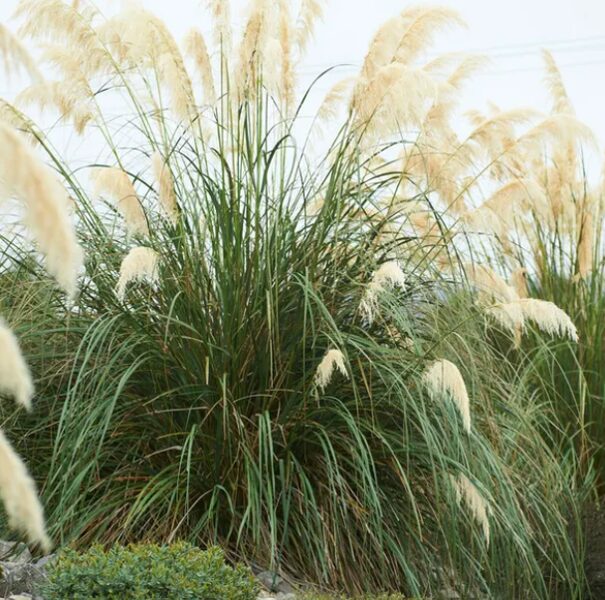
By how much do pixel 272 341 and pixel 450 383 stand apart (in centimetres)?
100

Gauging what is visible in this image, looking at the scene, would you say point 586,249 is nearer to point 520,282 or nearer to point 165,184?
point 520,282

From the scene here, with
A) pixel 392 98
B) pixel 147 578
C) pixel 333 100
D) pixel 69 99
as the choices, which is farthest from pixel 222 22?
pixel 147 578

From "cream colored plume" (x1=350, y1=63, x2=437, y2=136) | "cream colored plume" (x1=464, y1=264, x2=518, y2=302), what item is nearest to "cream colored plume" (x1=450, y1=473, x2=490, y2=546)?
"cream colored plume" (x1=464, y1=264, x2=518, y2=302)

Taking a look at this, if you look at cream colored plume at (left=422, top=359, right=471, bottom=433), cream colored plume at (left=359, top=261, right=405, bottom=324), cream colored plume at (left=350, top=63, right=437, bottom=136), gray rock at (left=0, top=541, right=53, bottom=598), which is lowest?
gray rock at (left=0, top=541, right=53, bottom=598)

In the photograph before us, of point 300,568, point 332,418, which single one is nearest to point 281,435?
point 332,418

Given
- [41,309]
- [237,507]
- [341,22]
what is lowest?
[237,507]

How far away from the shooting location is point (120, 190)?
14.1 ft

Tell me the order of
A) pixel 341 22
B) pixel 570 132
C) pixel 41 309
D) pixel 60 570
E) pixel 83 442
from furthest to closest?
1. pixel 341 22
2. pixel 570 132
3. pixel 41 309
4. pixel 83 442
5. pixel 60 570

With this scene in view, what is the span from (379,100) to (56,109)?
1.59m

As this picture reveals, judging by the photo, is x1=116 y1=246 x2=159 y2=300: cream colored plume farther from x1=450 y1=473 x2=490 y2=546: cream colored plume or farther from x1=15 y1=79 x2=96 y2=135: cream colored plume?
x1=15 y1=79 x2=96 y2=135: cream colored plume

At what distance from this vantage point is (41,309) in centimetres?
471

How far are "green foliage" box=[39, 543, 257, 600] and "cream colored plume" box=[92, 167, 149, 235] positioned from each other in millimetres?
1360

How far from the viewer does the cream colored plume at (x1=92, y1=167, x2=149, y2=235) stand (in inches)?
167

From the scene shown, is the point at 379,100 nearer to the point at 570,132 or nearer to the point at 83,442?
the point at 570,132
